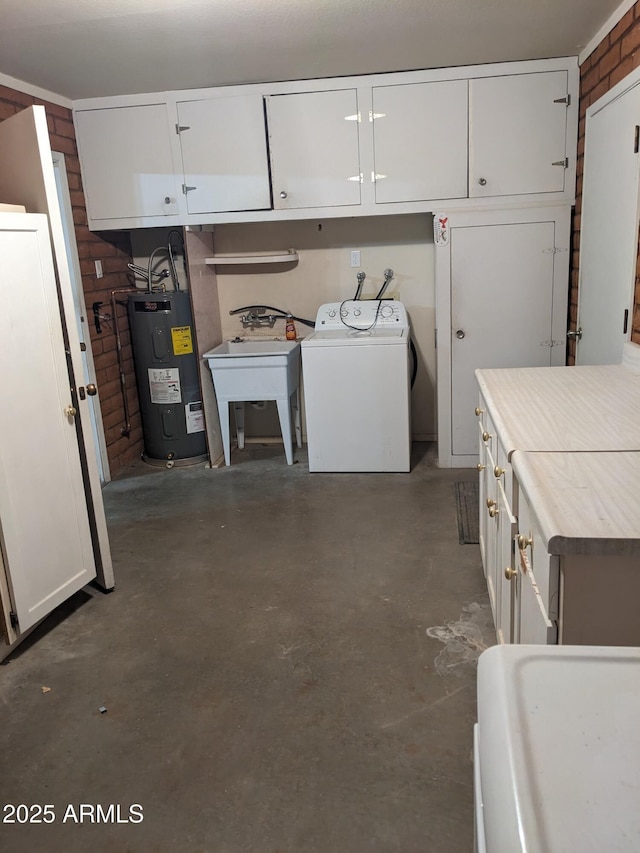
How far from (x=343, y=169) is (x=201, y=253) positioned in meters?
1.13

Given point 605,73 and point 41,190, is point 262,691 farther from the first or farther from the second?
point 605,73

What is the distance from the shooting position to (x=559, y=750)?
2.21ft

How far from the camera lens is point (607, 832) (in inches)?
22.8

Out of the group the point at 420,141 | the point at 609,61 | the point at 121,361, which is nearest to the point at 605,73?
the point at 609,61

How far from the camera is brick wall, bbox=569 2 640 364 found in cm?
272

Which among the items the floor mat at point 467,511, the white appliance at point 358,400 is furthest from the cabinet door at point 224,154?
the floor mat at point 467,511

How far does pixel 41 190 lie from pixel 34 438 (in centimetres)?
93

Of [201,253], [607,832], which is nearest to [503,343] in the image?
[201,253]

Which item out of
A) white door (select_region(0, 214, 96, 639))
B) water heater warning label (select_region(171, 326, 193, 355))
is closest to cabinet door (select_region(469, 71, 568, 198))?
water heater warning label (select_region(171, 326, 193, 355))

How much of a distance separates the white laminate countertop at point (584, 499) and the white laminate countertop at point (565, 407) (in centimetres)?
10

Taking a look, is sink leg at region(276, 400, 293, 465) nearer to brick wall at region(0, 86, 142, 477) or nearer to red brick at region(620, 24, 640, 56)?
brick wall at region(0, 86, 142, 477)

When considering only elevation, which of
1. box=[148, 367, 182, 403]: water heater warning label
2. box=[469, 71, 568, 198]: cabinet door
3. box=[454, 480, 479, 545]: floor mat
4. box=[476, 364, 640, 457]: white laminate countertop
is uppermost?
box=[469, 71, 568, 198]: cabinet door

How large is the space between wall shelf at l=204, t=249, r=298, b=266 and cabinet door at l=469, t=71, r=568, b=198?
1.32m

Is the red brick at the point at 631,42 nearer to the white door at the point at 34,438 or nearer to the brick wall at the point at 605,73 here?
the brick wall at the point at 605,73
